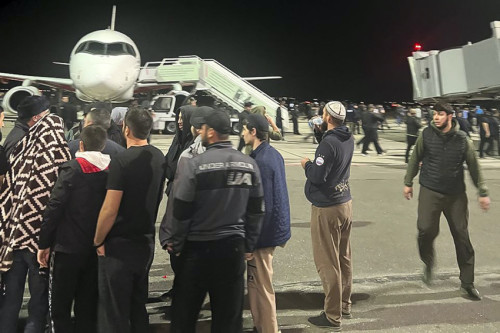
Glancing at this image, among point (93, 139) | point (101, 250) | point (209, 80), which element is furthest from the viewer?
point (209, 80)

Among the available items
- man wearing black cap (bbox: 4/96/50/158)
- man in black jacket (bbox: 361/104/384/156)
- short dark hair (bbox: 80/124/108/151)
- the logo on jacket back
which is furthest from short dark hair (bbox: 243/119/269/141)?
man in black jacket (bbox: 361/104/384/156)

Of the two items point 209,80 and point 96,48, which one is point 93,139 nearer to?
point 96,48

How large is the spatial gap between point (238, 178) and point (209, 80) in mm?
20841

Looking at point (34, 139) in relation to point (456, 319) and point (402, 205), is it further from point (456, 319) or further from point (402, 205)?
point (402, 205)

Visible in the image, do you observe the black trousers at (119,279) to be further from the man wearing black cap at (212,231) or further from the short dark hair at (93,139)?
the short dark hair at (93,139)

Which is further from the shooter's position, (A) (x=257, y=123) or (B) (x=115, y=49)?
(B) (x=115, y=49)

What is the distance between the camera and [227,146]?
2645mm

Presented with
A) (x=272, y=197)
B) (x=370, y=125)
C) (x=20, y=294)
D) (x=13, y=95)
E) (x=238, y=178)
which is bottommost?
(x=20, y=294)

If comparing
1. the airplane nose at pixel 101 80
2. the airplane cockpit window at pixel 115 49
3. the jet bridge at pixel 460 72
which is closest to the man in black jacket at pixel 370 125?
the jet bridge at pixel 460 72

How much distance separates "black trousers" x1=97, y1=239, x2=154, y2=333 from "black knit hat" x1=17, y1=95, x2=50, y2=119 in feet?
4.05

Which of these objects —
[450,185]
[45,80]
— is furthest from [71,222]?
[45,80]

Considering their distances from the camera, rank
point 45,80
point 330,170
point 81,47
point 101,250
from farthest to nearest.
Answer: point 45,80, point 81,47, point 330,170, point 101,250

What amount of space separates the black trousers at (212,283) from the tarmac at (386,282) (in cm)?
108

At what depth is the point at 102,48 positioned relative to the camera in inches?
650
